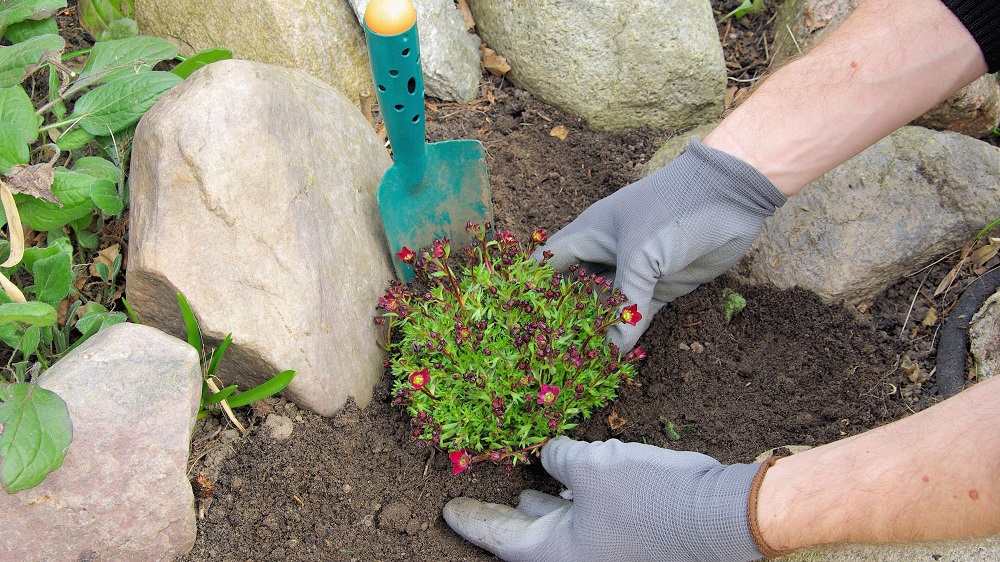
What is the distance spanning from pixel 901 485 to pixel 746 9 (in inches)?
115

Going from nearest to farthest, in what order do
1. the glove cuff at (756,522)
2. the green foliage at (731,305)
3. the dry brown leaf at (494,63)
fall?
the glove cuff at (756,522), the green foliage at (731,305), the dry brown leaf at (494,63)

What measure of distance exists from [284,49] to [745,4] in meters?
2.47

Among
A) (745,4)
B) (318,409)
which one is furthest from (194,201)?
(745,4)

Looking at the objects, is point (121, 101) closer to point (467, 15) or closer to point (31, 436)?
point (31, 436)

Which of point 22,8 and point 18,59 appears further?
point 22,8

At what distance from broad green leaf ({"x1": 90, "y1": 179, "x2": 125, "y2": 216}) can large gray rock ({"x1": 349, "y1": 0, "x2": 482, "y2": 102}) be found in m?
1.37

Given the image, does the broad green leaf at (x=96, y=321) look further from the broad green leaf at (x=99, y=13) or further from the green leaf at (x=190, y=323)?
the broad green leaf at (x=99, y=13)

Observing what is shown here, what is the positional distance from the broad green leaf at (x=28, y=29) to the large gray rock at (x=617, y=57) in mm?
1967

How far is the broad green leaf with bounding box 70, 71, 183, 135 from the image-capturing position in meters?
2.93

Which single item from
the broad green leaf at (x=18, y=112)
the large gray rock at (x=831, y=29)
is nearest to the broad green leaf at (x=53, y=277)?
the broad green leaf at (x=18, y=112)

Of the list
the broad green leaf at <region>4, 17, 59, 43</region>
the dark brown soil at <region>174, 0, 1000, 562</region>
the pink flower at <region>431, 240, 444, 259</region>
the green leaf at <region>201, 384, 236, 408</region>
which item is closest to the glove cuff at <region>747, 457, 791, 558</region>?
the dark brown soil at <region>174, 0, 1000, 562</region>

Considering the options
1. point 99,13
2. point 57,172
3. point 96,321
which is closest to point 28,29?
point 99,13

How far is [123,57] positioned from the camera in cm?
307

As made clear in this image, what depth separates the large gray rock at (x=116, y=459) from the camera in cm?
224
